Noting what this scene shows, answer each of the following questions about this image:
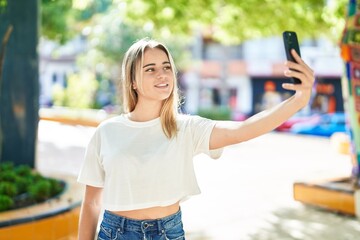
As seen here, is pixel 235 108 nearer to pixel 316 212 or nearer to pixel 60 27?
pixel 60 27

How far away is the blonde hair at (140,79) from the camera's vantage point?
7.43 ft

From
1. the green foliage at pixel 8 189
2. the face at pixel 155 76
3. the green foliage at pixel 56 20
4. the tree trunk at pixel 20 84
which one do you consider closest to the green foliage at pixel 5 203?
the green foliage at pixel 8 189

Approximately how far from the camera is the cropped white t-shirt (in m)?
2.18

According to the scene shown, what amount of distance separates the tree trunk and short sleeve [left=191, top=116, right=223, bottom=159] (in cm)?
539

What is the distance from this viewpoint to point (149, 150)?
7.19ft

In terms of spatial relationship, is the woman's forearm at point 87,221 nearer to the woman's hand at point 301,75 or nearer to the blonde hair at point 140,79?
the blonde hair at point 140,79

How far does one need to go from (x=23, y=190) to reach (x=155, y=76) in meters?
3.81

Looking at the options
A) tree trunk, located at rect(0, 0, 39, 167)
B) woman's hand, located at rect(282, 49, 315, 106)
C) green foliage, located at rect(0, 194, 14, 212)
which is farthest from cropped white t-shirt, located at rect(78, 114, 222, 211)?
tree trunk, located at rect(0, 0, 39, 167)

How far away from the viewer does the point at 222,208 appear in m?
7.25

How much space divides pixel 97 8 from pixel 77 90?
4.12 metres

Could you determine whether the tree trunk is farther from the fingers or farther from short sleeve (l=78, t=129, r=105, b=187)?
the fingers

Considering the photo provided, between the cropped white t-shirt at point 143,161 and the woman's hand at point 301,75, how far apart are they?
16.7 inches

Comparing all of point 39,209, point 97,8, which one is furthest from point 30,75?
point 97,8

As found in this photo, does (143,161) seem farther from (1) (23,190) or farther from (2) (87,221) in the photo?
(1) (23,190)
